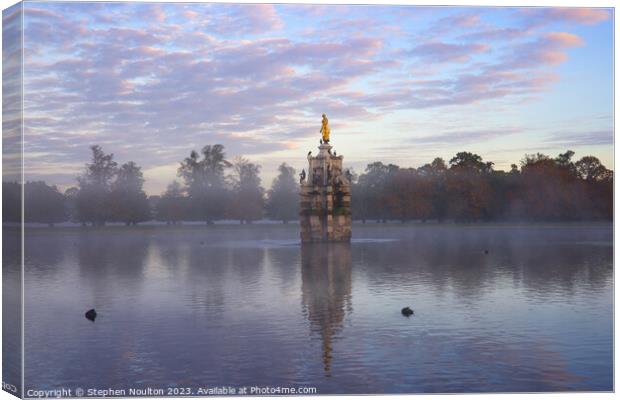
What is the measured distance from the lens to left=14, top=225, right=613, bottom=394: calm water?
19.1 meters

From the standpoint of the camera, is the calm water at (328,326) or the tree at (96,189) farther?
the tree at (96,189)

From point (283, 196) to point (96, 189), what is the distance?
30088 mm

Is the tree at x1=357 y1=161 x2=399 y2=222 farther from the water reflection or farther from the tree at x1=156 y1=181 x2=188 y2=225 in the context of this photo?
the water reflection

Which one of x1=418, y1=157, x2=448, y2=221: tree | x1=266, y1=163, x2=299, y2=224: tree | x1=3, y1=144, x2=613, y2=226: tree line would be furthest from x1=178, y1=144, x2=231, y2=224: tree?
x1=418, y1=157, x2=448, y2=221: tree

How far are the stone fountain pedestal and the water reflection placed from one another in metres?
9.24

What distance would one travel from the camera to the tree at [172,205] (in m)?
72.4

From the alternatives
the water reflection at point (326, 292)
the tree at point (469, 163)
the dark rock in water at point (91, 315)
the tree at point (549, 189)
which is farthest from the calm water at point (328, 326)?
the tree at point (469, 163)

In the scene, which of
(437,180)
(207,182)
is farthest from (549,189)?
(207,182)

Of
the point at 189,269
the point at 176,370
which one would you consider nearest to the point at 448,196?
the point at 189,269

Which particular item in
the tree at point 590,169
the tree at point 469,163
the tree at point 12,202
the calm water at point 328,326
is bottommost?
the calm water at point 328,326

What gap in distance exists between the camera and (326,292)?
32.8 m

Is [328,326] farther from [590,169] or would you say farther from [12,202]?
[590,169]

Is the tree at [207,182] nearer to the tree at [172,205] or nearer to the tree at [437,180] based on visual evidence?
the tree at [172,205]

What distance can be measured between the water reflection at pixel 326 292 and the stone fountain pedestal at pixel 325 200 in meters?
9.24
